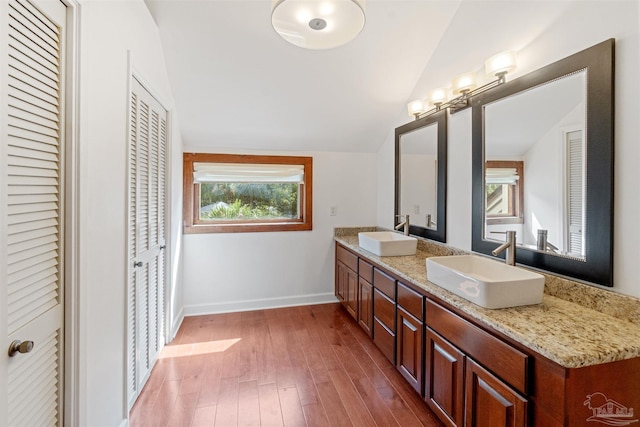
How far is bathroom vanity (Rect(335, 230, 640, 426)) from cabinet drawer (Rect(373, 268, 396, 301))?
0.12 m

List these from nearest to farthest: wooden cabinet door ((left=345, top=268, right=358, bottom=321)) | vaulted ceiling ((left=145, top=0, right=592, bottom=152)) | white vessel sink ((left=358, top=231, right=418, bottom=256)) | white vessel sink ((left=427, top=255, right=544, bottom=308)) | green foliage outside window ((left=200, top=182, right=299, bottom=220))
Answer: white vessel sink ((left=427, top=255, right=544, bottom=308)) → vaulted ceiling ((left=145, top=0, right=592, bottom=152)) → white vessel sink ((left=358, top=231, right=418, bottom=256)) → wooden cabinet door ((left=345, top=268, right=358, bottom=321)) → green foliage outside window ((left=200, top=182, right=299, bottom=220))

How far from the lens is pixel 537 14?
161cm

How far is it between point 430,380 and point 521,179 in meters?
1.29

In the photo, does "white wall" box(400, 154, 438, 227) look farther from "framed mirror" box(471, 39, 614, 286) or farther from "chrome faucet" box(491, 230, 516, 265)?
"chrome faucet" box(491, 230, 516, 265)

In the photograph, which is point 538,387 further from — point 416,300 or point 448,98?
point 448,98

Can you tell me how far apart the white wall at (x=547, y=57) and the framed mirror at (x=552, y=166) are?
38 millimetres

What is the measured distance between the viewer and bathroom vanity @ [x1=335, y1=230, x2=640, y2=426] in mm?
994

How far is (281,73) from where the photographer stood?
2494 millimetres

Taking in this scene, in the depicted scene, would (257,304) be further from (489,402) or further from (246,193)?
(489,402)

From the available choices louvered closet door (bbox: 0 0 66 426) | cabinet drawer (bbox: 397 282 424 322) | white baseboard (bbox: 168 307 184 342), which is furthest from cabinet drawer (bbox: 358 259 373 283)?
louvered closet door (bbox: 0 0 66 426)

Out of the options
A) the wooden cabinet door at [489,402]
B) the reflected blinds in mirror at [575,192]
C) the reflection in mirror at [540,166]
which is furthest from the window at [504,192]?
the wooden cabinet door at [489,402]

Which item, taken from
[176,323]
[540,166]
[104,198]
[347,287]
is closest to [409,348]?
[347,287]

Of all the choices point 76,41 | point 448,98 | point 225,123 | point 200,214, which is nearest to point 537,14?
point 448,98

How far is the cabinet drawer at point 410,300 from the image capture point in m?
1.78
